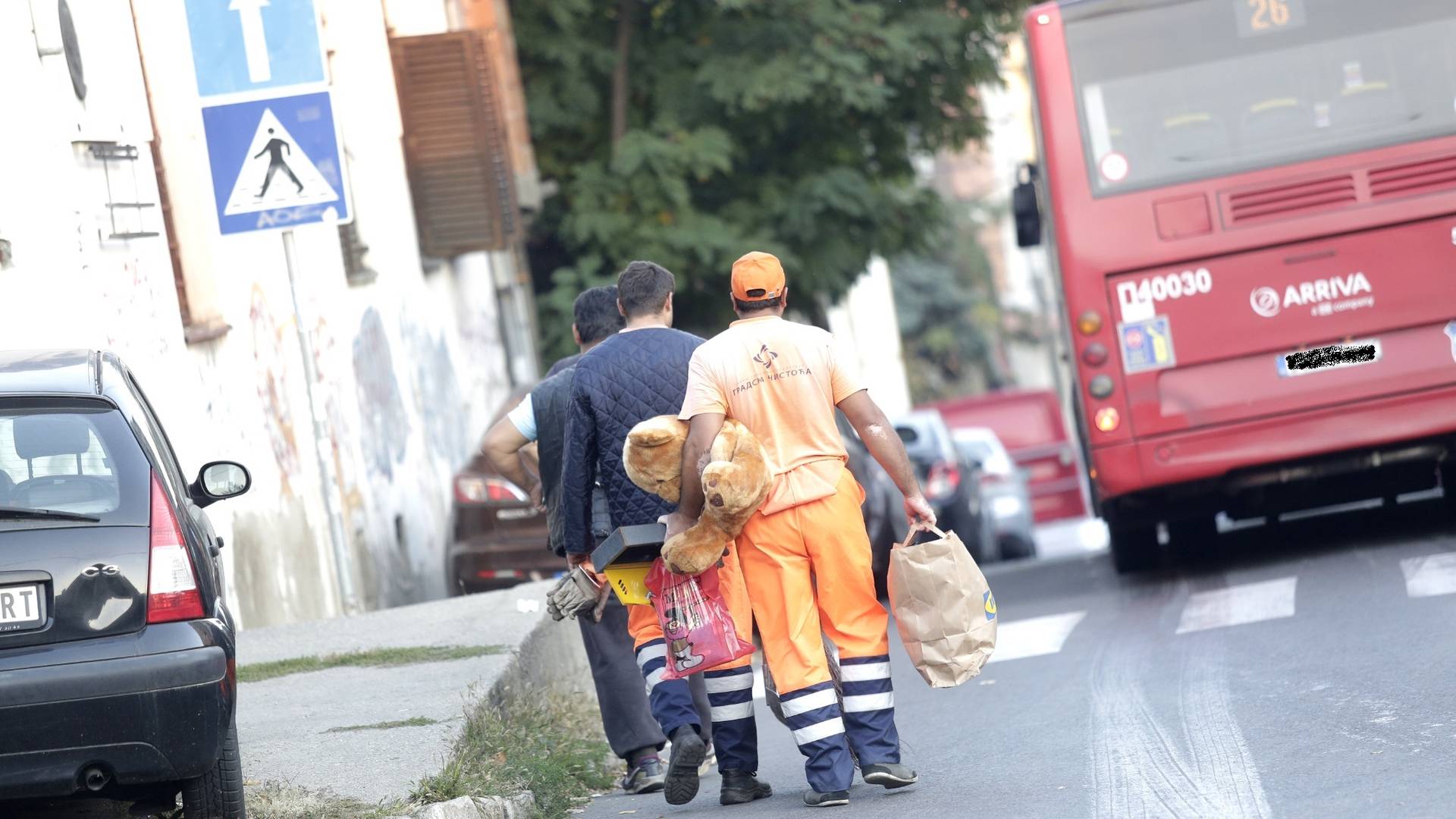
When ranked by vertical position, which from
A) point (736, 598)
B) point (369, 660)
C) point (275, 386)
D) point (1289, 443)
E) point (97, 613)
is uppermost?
point (275, 386)

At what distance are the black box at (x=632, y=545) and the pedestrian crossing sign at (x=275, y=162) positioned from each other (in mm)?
3781

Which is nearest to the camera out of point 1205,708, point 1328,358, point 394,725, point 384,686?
point 394,725

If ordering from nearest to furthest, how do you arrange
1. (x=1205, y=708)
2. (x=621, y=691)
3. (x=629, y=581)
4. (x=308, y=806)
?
(x=308, y=806) → (x=629, y=581) → (x=1205, y=708) → (x=621, y=691)

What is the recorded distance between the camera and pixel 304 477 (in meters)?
13.8

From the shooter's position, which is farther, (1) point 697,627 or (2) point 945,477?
(2) point 945,477

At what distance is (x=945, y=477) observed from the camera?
694 inches

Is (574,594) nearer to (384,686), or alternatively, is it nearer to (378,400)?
(384,686)

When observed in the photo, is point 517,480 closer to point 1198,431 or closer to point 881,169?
point 1198,431

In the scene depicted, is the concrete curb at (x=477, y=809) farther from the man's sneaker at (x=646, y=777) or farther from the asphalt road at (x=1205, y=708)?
the man's sneaker at (x=646, y=777)

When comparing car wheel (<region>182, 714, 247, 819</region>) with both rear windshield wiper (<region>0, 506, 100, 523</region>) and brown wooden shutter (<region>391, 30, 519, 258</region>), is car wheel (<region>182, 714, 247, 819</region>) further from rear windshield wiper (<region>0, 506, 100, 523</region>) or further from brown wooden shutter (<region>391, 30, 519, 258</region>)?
brown wooden shutter (<region>391, 30, 519, 258</region>)

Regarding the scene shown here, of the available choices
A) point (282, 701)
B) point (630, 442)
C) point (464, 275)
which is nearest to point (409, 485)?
point (464, 275)

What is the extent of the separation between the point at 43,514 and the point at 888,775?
2661mm

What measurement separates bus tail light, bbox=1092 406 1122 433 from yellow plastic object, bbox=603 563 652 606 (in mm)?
4881

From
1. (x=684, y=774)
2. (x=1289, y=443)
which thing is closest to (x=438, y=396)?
(x=1289, y=443)
